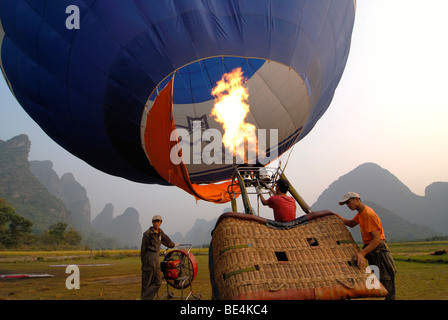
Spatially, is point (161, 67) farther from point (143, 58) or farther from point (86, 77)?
point (86, 77)

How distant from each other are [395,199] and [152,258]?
170 metres

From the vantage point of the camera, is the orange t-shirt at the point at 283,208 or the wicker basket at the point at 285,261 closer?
the wicker basket at the point at 285,261

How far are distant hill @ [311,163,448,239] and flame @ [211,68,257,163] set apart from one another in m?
107

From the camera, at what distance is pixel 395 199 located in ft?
476

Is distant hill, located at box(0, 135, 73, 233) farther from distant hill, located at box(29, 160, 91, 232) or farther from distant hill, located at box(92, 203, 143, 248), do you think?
distant hill, located at box(92, 203, 143, 248)

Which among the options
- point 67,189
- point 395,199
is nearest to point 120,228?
point 67,189

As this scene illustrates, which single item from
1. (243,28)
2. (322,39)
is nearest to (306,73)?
(322,39)

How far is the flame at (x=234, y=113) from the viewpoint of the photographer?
6.27 meters

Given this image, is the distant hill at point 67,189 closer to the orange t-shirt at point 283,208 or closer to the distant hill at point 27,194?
the distant hill at point 27,194

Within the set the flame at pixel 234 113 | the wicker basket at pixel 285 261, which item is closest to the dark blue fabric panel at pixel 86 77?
the flame at pixel 234 113

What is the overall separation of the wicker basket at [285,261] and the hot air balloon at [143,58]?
9.80 feet

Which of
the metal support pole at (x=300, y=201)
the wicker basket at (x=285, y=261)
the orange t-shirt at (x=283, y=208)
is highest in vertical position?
the metal support pole at (x=300, y=201)

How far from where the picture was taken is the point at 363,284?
186 centimetres

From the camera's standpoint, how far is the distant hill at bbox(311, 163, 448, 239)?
10907 centimetres
